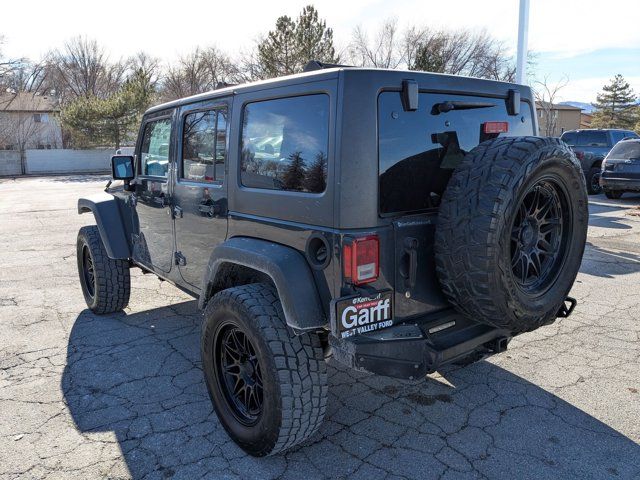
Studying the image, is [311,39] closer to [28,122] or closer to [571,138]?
[571,138]

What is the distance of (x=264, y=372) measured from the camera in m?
2.38

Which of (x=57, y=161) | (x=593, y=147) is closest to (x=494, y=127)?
(x=593, y=147)

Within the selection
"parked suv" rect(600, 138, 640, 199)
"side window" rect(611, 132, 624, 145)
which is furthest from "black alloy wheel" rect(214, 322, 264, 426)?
"side window" rect(611, 132, 624, 145)

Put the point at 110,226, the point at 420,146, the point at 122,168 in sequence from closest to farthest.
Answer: the point at 420,146, the point at 122,168, the point at 110,226

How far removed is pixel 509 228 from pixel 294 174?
1079mm

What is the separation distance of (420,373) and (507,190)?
934mm

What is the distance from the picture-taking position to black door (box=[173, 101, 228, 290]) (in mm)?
3039

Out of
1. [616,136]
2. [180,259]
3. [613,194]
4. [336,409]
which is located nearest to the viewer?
[336,409]

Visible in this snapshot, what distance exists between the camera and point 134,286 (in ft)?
19.2

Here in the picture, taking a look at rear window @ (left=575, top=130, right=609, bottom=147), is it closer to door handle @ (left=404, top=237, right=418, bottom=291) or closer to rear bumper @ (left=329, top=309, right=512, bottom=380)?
rear bumper @ (left=329, top=309, right=512, bottom=380)

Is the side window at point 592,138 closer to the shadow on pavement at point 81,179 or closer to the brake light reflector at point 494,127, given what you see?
the brake light reflector at point 494,127

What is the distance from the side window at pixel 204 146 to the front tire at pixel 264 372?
0.91 meters

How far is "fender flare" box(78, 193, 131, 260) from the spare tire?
126 inches

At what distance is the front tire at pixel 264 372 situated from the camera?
2348 millimetres
